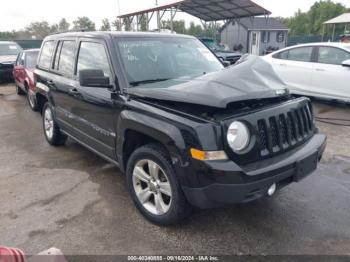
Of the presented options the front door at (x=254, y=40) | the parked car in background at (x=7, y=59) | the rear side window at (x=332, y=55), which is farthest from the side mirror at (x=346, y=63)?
the front door at (x=254, y=40)

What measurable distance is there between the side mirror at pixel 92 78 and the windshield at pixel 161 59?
27 cm

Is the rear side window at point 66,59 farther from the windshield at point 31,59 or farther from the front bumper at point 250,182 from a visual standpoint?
the windshield at point 31,59

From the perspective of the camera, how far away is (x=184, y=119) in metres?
2.69

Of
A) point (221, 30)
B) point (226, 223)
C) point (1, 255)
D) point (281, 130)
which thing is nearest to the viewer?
point (1, 255)

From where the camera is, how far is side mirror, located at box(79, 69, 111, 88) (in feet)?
10.8

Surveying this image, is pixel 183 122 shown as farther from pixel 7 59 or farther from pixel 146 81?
pixel 7 59

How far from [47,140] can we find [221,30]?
3562 cm

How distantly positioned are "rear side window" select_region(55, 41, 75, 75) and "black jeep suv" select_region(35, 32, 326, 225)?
41 mm

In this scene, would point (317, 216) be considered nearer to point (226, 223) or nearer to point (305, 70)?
point (226, 223)

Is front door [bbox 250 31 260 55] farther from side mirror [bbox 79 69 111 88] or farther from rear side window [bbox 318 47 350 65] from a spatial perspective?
side mirror [bbox 79 69 111 88]

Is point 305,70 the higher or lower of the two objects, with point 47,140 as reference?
higher

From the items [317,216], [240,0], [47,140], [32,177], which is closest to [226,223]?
[317,216]

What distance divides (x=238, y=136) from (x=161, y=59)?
1626 millimetres

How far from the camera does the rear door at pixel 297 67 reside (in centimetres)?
802
